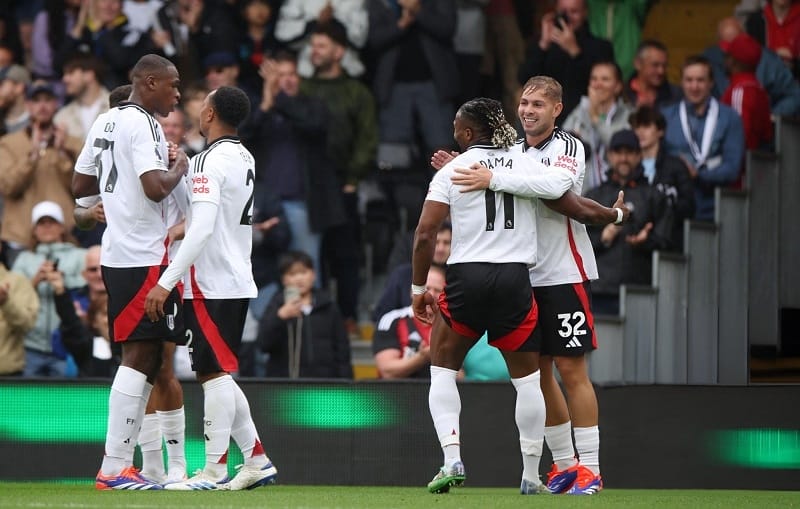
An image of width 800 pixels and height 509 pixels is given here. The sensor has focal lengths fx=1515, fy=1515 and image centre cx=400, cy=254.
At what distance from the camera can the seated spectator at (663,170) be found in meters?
12.2

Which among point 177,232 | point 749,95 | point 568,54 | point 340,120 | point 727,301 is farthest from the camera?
point 340,120

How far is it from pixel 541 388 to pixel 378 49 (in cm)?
631

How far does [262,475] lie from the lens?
8.41 meters

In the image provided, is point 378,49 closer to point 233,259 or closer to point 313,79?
point 313,79

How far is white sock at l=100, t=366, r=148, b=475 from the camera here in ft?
26.6

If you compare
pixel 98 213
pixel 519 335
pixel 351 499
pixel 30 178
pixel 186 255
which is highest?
pixel 30 178

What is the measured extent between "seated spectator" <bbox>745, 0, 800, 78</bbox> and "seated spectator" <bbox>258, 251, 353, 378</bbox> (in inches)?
201

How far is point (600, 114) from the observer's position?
12891 millimetres

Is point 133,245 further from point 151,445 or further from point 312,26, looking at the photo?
point 312,26

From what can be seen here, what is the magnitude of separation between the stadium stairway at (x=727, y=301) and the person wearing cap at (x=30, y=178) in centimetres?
511

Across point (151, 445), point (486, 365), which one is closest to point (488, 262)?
point (151, 445)

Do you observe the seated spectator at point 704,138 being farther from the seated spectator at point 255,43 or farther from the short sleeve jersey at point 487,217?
the short sleeve jersey at point 487,217

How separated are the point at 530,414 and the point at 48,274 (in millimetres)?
5270

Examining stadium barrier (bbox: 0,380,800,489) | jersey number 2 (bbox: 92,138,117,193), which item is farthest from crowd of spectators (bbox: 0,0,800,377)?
jersey number 2 (bbox: 92,138,117,193)
